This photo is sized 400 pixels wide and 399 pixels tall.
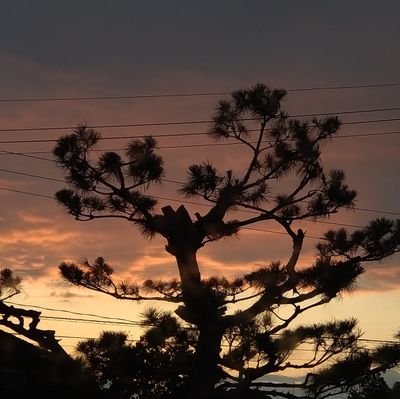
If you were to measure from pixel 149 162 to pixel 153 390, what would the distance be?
3.58 metres

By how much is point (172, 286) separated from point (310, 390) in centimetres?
315

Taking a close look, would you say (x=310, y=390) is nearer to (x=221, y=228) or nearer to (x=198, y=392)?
(x=198, y=392)

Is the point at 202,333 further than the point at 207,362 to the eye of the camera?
Yes

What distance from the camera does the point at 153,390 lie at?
11289 millimetres

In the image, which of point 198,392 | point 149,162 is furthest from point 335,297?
point 149,162

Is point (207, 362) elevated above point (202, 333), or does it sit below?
below

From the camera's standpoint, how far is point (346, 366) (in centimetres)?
1126

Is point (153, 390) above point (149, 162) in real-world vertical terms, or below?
below

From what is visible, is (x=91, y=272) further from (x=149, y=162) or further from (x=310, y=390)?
(x=310, y=390)

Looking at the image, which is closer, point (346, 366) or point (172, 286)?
point (346, 366)

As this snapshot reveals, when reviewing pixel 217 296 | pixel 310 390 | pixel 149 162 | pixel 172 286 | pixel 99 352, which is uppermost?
pixel 149 162

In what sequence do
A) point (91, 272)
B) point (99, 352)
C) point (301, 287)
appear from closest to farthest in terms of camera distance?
point (99, 352) → point (301, 287) → point (91, 272)

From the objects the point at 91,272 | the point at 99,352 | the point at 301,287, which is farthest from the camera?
the point at 91,272

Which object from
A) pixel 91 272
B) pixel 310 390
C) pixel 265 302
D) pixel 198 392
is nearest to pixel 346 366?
pixel 310 390
